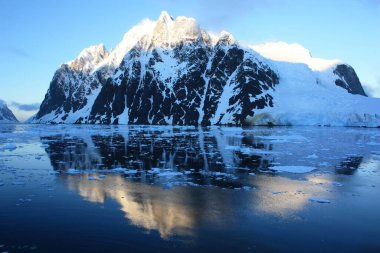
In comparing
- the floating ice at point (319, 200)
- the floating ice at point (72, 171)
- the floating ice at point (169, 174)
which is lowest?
the floating ice at point (319, 200)

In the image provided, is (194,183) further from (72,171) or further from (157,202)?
(72,171)

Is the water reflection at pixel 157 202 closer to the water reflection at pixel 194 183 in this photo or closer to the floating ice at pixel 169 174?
the water reflection at pixel 194 183

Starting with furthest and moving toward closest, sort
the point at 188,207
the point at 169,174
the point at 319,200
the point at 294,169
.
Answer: the point at 294,169, the point at 169,174, the point at 319,200, the point at 188,207

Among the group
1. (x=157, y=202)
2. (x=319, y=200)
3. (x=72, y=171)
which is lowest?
(x=319, y=200)

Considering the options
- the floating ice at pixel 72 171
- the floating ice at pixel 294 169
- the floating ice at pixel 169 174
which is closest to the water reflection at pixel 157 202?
the floating ice at pixel 72 171

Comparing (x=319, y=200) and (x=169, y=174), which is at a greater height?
(x=169, y=174)

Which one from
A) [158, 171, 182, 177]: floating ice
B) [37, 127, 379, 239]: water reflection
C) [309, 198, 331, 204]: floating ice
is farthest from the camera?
[158, 171, 182, 177]: floating ice

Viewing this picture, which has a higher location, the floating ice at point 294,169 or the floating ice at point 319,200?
the floating ice at point 294,169

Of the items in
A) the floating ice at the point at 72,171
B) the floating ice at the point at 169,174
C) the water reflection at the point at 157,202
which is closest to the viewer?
the water reflection at the point at 157,202

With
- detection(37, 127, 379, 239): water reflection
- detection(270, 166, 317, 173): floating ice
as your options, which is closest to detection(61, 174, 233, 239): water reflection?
Answer: detection(37, 127, 379, 239): water reflection

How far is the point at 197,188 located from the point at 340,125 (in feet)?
402

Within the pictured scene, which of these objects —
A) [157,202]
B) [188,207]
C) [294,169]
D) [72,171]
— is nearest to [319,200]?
[188,207]

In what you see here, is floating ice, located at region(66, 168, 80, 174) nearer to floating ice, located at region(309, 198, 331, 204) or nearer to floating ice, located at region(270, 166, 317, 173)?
floating ice, located at region(270, 166, 317, 173)

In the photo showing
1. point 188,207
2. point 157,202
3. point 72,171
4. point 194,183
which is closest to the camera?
point 188,207
